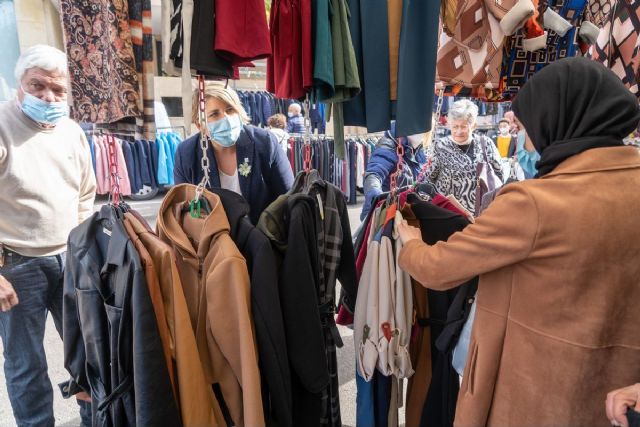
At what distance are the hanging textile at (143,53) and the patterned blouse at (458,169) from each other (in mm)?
2197

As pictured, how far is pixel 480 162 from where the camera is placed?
3.07 metres

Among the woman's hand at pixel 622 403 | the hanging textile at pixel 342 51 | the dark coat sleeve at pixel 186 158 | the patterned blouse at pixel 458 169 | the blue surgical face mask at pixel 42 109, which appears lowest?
the woman's hand at pixel 622 403

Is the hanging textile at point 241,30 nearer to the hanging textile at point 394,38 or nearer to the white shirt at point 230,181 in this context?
the hanging textile at point 394,38

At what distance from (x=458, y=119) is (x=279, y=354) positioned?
254 centimetres

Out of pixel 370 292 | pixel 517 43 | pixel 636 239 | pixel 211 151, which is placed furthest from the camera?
pixel 211 151

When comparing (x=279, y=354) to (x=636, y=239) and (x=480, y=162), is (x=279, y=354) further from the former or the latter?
(x=480, y=162)

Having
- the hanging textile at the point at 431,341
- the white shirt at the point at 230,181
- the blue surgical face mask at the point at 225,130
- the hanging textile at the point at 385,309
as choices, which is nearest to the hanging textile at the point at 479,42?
A: the hanging textile at the point at 431,341

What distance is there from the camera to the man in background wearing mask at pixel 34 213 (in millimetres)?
1784

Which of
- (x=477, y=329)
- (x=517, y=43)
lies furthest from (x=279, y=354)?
(x=517, y=43)

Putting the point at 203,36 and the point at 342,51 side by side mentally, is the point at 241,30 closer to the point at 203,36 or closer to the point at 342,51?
the point at 203,36

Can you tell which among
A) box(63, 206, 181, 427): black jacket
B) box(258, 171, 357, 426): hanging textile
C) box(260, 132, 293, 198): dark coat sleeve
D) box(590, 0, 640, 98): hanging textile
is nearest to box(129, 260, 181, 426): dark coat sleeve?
box(63, 206, 181, 427): black jacket

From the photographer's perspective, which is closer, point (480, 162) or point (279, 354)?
point (279, 354)

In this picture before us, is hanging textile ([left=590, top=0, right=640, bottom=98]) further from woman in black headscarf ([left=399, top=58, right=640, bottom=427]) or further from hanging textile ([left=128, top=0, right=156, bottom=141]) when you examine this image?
hanging textile ([left=128, top=0, right=156, bottom=141])

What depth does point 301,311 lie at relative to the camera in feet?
4.46
